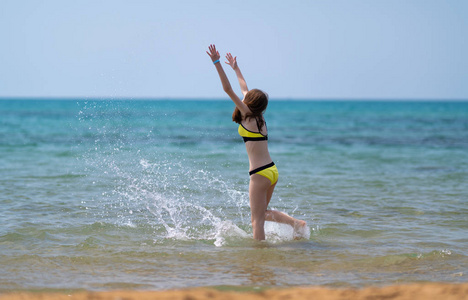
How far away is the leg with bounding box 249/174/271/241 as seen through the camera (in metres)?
6.41

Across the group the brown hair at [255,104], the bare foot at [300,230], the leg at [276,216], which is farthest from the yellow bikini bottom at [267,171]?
the bare foot at [300,230]

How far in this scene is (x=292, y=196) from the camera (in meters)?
10.7

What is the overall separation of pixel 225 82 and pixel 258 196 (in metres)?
1.48

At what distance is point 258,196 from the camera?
6465 mm

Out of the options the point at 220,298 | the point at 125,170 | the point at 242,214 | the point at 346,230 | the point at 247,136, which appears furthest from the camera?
the point at 125,170

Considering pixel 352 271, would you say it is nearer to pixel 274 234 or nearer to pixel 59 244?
pixel 274 234

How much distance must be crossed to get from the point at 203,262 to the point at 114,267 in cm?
98

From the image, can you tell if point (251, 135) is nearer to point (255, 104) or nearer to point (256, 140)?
point (256, 140)

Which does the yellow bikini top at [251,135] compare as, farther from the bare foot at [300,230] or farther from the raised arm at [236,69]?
the bare foot at [300,230]

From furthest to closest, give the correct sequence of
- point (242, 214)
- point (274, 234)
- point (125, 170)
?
1. point (125, 170)
2. point (242, 214)
3. point (274, 234)

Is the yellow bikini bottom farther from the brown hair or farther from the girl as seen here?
the brown hair

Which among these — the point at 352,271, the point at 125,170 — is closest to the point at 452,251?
the point at 352,271

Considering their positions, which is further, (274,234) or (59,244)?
(274,234)

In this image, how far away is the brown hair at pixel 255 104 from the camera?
6.11 meters
